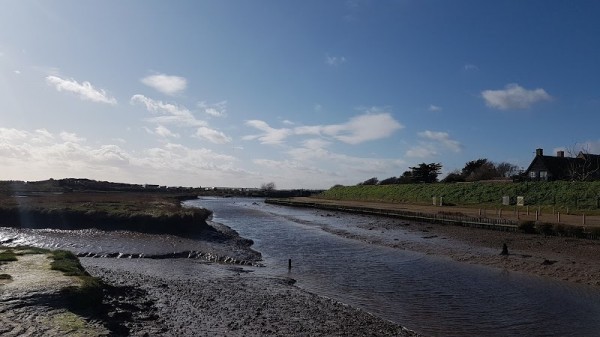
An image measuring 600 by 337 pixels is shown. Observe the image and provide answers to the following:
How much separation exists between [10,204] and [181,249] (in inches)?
933

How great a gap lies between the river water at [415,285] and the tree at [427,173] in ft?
255

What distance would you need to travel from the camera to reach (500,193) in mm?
58312

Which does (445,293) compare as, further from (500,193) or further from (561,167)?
(561,167)

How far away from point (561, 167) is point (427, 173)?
34.9m

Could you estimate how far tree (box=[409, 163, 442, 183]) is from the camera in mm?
105500

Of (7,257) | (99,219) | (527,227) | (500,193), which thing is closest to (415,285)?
(7,257)

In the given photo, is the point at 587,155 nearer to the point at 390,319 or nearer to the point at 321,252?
the point at 321,252

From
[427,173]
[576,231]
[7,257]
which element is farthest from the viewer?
[427,173]

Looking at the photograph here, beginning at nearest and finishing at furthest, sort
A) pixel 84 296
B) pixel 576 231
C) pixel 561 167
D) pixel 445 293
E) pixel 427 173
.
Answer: pixel 84 296, pixel 445 293, pixel 576 231, pixel 561 167, pixel 427 173

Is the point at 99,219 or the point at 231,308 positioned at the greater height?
the point at 99,219

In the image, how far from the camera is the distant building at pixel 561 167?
7075 centimetres

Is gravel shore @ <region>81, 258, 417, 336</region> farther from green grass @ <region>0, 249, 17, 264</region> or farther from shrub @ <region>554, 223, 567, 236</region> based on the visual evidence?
shrub @ <region>554, 223, 567, 236</region>

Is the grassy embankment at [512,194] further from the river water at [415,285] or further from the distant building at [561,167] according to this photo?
the river water at [415,285]

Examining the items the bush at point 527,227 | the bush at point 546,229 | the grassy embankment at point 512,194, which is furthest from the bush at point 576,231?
the grassy embankment at point 512,194
